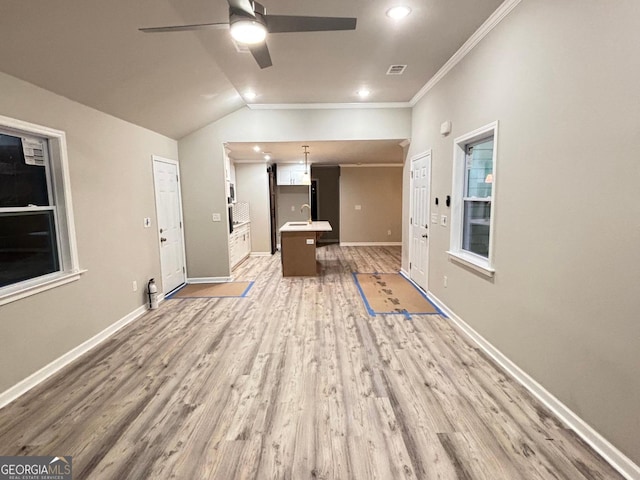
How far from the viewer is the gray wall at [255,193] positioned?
24.8 feet

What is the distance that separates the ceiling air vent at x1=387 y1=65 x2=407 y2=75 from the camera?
3679 mm

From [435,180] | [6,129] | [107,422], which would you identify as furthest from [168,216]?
[435,180]

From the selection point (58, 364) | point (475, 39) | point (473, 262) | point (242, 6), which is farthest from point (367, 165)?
point (58, 364)

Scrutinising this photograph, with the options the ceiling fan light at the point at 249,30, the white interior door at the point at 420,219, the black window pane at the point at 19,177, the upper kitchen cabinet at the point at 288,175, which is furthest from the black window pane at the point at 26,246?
the upper kitchen cabinet at the point at 288,175

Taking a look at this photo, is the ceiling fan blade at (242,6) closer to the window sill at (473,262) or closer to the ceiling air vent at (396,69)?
the ceiling air vent at (396,69)

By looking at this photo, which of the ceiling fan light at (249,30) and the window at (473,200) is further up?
the ceiling fan light at (249,30)

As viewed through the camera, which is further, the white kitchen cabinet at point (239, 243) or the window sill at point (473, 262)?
the white kitchen cabinet at point (239, 243)

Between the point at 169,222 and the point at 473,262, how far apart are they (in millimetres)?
4265

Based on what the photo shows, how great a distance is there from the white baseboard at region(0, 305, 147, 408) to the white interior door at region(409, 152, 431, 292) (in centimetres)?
406

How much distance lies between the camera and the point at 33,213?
104 inches

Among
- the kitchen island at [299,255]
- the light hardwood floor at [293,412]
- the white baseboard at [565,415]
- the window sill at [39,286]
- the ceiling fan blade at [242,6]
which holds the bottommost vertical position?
the light hardwood floor at [293,412]

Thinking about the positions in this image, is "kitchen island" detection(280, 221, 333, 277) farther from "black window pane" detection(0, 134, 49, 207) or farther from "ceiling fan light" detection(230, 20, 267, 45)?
"ceiling fan light" detection(230, 20, 267, 45)

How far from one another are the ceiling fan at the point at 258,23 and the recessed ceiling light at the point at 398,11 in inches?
31.9

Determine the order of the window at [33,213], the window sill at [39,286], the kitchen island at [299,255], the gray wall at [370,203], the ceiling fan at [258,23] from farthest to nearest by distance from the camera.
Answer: the gray wall at [370,203] → the kitchen island at [299,255] → the window at [33,213] → the window sill at [39,286] → the ceiling fan at [258,23]
